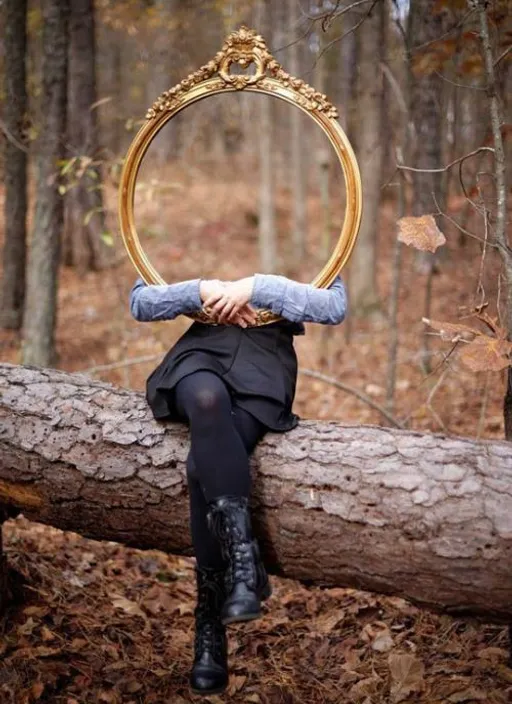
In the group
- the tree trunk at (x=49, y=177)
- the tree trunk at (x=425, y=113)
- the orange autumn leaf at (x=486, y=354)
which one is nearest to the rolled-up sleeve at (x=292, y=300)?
the orange autumn leaf at (x=486, y=354)

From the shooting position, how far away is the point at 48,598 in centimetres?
339

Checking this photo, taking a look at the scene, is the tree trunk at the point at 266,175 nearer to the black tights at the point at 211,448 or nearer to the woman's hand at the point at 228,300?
the woman's hand at the point at 228,300

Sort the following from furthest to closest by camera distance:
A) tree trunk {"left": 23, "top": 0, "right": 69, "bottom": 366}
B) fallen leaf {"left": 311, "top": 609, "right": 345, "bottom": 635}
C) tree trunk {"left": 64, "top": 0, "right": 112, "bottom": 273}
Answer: tree trunk {"left": 64, "top": 0, "right": 112, "bottom": 273} → tree trunk {"left": 23, "top": 0, "right": 69, "bottom": 366} → fallen leaf {"left": 311, "top": 609, "right": 345, "bottom": 635}

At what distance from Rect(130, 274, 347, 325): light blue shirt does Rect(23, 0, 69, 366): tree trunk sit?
309 centimetres

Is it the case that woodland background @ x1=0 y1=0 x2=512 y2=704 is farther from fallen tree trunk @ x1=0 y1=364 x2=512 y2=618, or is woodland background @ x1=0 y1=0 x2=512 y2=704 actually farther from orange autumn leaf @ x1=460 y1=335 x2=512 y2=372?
fallen tree trunk @ x1=0 y1=364 x2=512 y2=618

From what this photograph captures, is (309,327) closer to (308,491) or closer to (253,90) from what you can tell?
(253,90)

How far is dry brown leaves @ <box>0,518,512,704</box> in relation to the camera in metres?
2.82

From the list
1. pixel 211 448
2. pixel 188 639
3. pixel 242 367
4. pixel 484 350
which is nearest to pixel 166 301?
pixel 242 367

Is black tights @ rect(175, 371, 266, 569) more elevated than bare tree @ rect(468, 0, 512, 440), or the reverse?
bare tree @ rect(468, 0, 512, 440)

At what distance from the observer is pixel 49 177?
5.62 metres

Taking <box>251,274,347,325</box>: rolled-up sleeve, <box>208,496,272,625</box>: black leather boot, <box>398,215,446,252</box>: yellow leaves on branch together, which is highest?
<box>398,215,446,252</box>: yellow leaves on branch

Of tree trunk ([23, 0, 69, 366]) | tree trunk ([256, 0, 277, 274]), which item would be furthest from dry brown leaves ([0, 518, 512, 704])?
tree trunk ([256, 0, 277, 274])

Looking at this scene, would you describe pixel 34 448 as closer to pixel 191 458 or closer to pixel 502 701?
pixel 191 458

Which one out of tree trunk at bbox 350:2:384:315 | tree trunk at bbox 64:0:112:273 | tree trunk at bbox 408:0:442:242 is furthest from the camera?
tree trunk at bbox 350:2:384:315
